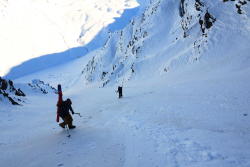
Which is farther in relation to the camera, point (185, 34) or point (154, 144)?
point (185, 34)

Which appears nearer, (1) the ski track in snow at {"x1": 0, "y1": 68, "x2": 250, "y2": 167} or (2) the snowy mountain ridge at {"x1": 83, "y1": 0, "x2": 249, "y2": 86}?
(1) the ski track in snow at {"x1": 0, "y1": 68, "x2": 250, "y2": 167}

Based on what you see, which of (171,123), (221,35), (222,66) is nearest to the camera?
(171,123)

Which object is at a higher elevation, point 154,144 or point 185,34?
point 185,34

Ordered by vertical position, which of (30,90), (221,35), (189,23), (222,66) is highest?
(189,23)

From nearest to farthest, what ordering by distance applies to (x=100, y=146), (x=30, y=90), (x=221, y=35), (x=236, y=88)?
(x=100, y=146) < (x=236, y=88) < (x=221, y=35) < (x=30, y=90)

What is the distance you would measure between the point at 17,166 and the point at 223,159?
21.9 ft

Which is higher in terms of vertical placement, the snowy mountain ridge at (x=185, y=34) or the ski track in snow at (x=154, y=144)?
the snowy mountain ridge at (x=185, y=34)

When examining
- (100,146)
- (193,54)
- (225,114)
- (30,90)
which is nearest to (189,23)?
(193,54)

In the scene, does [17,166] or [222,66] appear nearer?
[17,166]

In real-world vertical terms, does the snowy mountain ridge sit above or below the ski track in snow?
above

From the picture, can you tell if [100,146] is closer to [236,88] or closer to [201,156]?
[201,156]

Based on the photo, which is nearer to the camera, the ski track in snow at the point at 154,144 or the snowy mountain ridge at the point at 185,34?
the ski track in snow at the point at 154,144

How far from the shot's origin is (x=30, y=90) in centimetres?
7488

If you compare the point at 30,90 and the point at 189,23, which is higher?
the point at 189,23
